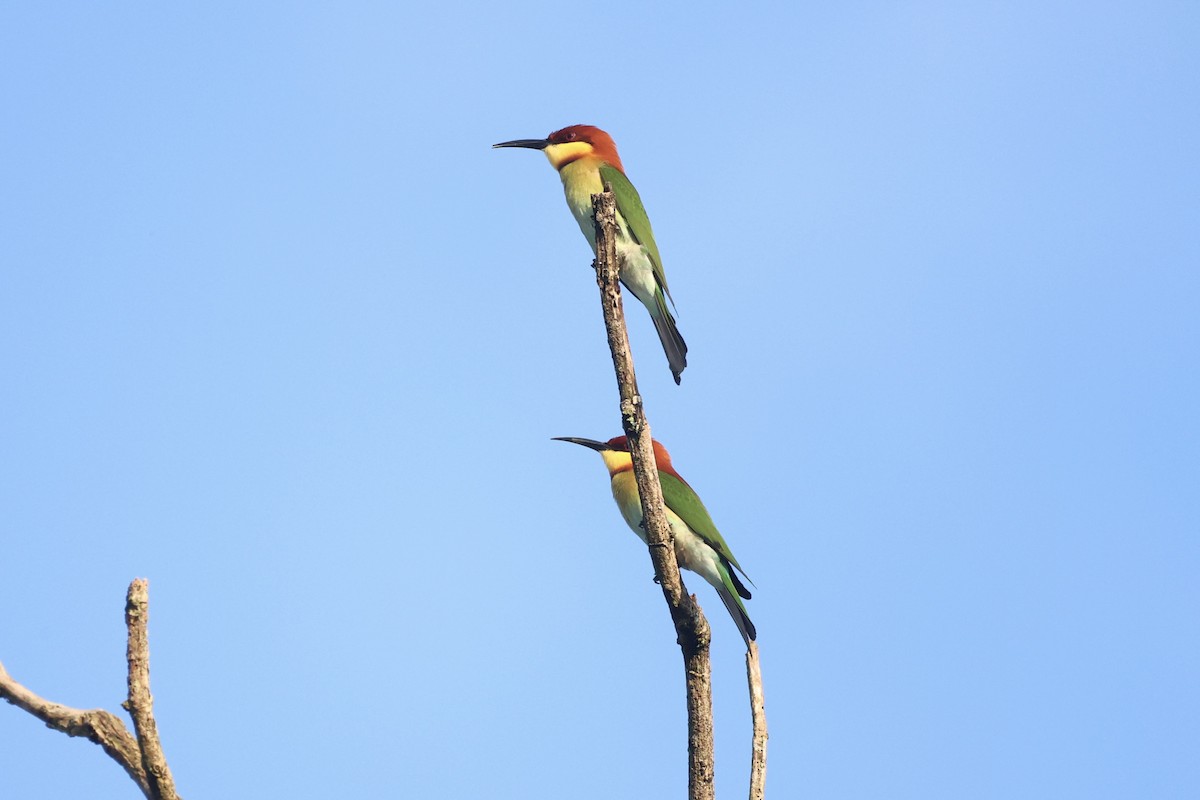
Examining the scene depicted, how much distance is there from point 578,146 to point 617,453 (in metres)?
1.89

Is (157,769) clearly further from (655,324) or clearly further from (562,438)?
(655,324)

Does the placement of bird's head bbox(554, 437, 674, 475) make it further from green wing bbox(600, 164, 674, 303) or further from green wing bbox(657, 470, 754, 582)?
green wing bbox(600, 164, 674, 303)

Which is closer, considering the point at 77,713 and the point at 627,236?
the point at 77,713

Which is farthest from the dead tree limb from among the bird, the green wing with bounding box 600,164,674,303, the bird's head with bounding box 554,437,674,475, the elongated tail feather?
the green wing with bounding box 600,164,674,303

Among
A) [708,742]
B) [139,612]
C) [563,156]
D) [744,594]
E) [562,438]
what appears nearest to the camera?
[139,612]

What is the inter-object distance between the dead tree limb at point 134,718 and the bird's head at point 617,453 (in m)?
3.20

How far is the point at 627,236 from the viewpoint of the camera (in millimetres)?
6094

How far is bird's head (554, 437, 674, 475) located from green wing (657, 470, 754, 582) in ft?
0.81

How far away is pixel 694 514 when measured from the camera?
17.9ft

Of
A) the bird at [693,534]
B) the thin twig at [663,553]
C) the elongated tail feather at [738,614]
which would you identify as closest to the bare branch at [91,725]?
the thin twig at [663,553]

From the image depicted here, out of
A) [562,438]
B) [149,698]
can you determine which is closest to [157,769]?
[149,698]

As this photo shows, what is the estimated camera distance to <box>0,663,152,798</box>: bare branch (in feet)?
9.00

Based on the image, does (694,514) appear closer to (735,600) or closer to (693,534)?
(693,534)

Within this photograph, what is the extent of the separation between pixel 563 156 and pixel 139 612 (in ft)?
14.7
